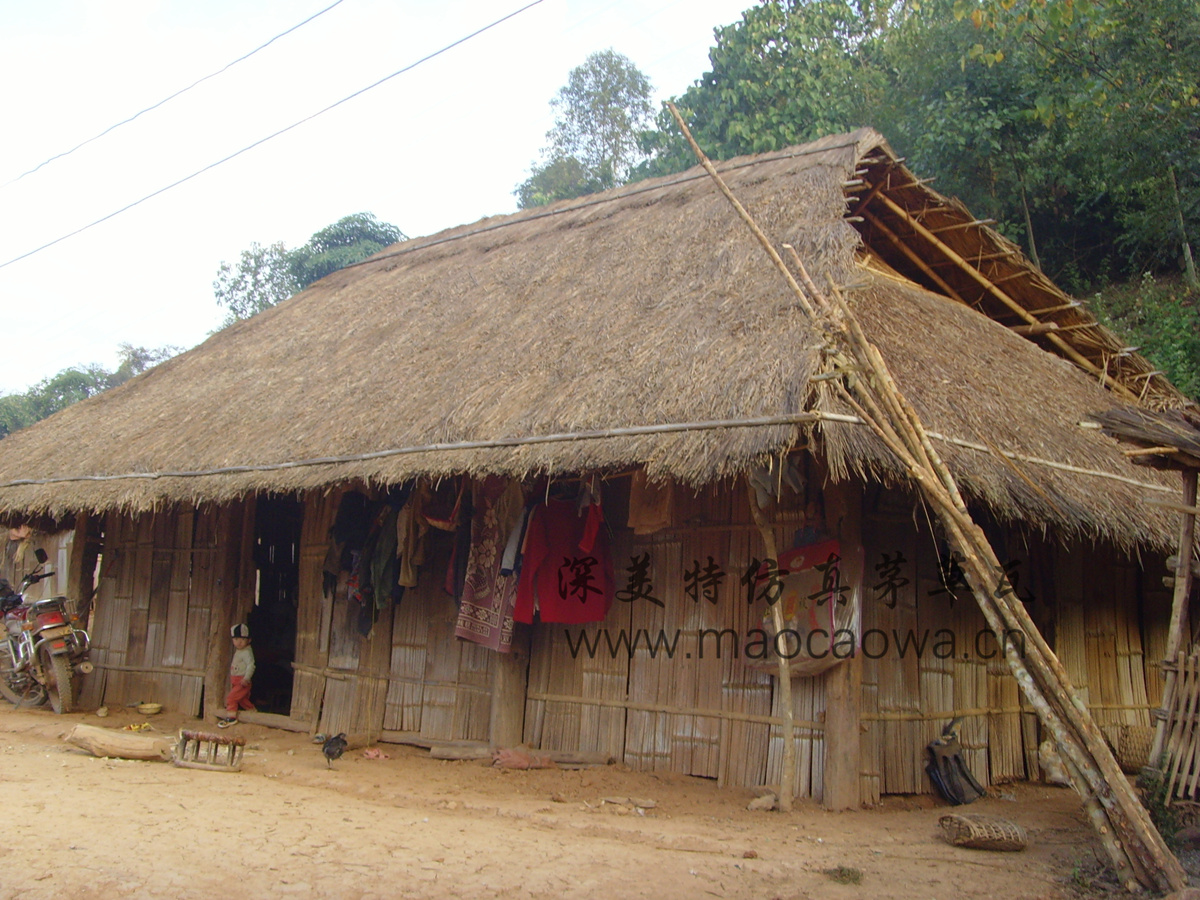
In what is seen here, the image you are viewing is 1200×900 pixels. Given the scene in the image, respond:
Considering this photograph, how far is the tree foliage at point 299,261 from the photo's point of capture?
24.3 m

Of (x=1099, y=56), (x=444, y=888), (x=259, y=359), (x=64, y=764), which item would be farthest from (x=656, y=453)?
(x=1099, y=56)

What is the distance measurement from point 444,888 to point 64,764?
3747 millimetres

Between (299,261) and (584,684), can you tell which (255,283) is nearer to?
(299,261)

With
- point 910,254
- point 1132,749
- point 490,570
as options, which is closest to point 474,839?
point 490,570

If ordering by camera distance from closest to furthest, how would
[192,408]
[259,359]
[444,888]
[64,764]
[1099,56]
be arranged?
[444,888]
[64,764]
[192,408]
[259,359]
[1099,56]

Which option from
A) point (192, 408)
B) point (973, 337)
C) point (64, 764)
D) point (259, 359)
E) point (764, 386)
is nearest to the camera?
point (764, 386)

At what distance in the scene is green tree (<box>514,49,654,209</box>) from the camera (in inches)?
1048

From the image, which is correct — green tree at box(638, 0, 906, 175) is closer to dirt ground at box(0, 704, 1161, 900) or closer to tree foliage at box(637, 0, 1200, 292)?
tree foliage at box(637, 0, 1200, 292)

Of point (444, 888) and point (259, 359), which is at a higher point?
point (259, 359)

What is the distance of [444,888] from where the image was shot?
371 centimetres

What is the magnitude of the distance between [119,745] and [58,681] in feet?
9.06

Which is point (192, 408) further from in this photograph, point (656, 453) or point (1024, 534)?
point (1024, 534)

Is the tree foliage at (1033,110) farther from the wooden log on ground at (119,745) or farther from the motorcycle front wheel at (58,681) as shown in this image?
the motorcycle front wheel at (58,681)

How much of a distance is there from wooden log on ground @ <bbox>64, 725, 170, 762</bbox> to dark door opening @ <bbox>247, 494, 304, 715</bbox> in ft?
9.87
